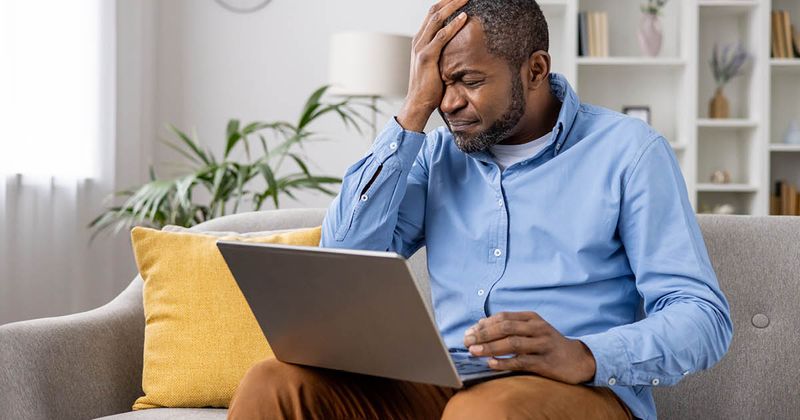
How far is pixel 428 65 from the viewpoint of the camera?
1.55 meters

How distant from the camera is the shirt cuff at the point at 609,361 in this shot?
4.20 feet

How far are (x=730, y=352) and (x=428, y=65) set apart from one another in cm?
80

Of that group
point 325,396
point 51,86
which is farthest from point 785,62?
point 325,396

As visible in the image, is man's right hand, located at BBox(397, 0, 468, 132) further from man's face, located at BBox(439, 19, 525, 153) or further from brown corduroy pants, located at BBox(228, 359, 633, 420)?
brown corduroy pants, located at BBox(228, 359, 633, 420)

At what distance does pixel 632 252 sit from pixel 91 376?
3.40 ft

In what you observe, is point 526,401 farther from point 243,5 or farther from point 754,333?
point 243,5

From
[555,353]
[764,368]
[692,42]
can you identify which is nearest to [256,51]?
[692,42]

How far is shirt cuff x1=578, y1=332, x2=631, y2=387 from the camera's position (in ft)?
4.20

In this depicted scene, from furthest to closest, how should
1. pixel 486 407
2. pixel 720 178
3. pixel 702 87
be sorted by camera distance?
pixel 702 87, pixel 720 178, pixel 486 407

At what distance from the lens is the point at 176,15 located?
4230 mm

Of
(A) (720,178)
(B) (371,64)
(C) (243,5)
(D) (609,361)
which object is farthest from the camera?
(A) (720,178)

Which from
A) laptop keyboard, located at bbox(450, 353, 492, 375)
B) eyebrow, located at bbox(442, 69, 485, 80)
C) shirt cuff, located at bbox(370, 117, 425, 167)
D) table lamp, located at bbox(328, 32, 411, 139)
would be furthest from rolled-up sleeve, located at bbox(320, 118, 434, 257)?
table lamp, located at bbox(328, 32, 411, 139)

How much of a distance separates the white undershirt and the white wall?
2.64 meters

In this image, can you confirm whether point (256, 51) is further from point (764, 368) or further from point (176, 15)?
point (764, 368)
